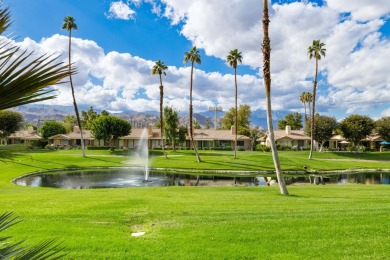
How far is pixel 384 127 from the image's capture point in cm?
7531

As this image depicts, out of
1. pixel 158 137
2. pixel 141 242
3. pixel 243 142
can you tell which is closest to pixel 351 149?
pixel 243 142

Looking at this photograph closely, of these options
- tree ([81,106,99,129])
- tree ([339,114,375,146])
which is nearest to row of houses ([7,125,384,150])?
tree ([339,114,375,146])

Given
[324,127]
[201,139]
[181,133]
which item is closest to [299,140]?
[324,127]

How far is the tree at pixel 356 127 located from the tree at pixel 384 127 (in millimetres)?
2552

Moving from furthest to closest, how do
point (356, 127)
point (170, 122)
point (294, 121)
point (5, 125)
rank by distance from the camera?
point (294, 121) → point (356, 127) → point (170, 122) → point (5, 125)

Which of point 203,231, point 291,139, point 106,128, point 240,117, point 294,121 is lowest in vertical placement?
point 203,231

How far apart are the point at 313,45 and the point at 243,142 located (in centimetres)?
4281

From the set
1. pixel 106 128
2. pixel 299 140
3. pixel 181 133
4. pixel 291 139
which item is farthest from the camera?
pixel 299 140

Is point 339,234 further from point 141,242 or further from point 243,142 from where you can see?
point 243,142

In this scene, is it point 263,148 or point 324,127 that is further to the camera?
point 263,148

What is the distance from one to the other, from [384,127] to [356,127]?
25.0 ft

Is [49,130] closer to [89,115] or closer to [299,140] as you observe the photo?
[89,115]

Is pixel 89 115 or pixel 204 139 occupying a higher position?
pixel 89 115

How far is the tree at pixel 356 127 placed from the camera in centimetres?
7344
